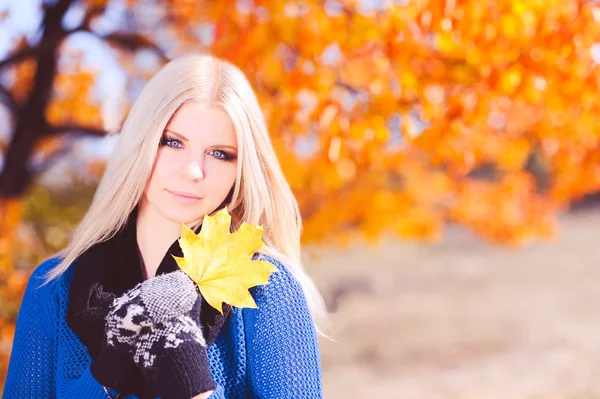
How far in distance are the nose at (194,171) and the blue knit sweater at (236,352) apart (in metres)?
0.30

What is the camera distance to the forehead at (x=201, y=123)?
6.24ft

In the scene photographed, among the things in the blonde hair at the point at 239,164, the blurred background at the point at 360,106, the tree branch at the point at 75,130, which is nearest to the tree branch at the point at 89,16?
the blurred background at the point at 360,106

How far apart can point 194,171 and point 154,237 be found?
260 mm

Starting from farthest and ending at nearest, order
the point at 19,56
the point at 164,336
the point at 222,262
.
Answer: the point at 19,56 < the point at 222,262 < the point at 164,336

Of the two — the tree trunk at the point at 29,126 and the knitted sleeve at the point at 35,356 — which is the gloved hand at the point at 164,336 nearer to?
the knitted sleeve at the point at 35,356

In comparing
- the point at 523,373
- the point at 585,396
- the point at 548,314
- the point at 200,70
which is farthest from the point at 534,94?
the point at 548,314

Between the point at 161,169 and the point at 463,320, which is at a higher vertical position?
the point at 463,320

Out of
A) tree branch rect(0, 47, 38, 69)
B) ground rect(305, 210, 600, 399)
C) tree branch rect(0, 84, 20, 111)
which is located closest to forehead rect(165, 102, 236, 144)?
ground rect(305, 210, 600, 399)

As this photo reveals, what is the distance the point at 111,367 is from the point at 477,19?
219 cm

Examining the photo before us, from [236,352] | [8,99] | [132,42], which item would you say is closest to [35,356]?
[236,352]

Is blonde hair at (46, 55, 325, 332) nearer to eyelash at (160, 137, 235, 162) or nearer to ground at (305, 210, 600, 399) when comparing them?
eyelash at (160, 137, 235, 162)

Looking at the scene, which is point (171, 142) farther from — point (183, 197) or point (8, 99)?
point (8, 99)

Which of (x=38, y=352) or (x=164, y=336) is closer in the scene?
(x=164, y=336)

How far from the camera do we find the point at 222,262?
176cm
